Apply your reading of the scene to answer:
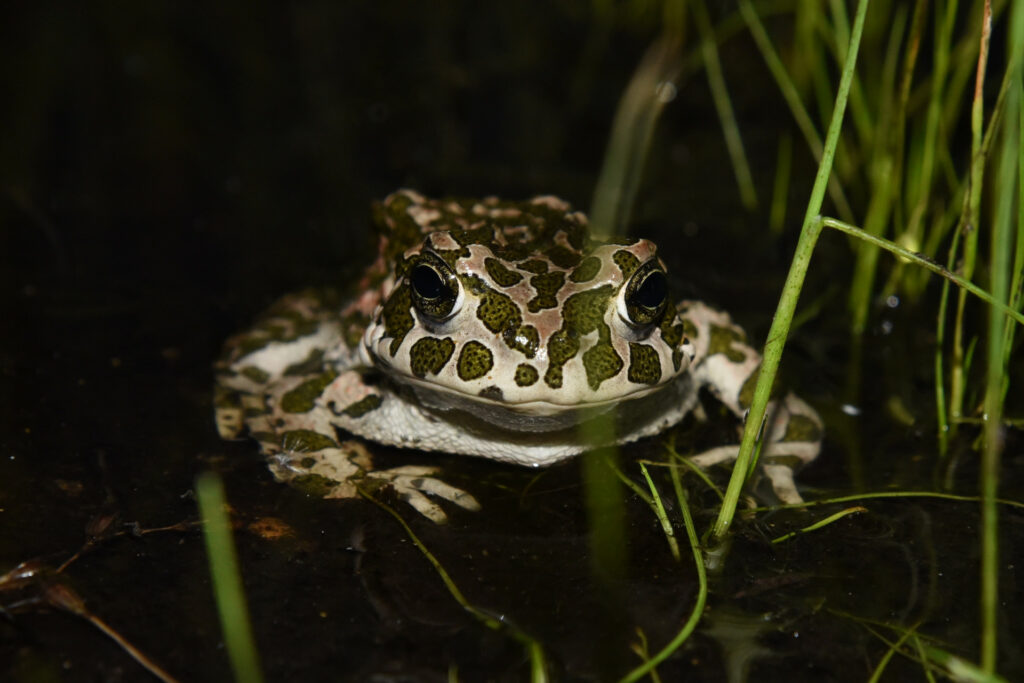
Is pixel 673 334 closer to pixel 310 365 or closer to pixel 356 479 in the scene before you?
pixel 356 479


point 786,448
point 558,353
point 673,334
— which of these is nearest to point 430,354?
point 558,353

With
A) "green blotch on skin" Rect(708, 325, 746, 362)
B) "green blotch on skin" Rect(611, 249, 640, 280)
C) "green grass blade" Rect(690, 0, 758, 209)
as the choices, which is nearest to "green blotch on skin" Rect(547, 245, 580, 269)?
"green blotch on skin" Rect(611, 249, 640, 280)

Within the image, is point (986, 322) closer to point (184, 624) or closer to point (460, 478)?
point (460, 478)

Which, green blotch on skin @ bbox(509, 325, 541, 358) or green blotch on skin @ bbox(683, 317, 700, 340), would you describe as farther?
→ green blotch on skin @ bbox(683, 317, 700, 340)

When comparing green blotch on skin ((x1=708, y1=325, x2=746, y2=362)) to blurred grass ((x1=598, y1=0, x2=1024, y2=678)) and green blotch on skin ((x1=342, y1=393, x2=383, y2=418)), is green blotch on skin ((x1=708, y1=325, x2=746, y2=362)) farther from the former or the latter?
green blotch on skin ((x1=342, y1=393, x2=383, y2=418))

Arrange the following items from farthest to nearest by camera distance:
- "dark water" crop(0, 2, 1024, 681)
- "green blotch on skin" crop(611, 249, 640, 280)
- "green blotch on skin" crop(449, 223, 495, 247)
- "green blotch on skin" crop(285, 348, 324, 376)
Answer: "green blotch on skin" crop(285, 348, 324, 376)
"green blotch on skin" crop(449, 223, 495, 247)
"green blotch on skin" crop(611, 249, 640, 280)
"dark water" crop(0, 2, 1024, 681)

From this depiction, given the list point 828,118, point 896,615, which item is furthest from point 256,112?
point 896,615

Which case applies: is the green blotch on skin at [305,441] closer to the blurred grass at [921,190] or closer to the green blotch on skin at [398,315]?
the green blotch on skin at [398,315]

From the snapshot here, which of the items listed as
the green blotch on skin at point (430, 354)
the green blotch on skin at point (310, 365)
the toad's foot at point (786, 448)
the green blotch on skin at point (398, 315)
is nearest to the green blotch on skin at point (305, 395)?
the green blotch on skin at point (310, 365)
